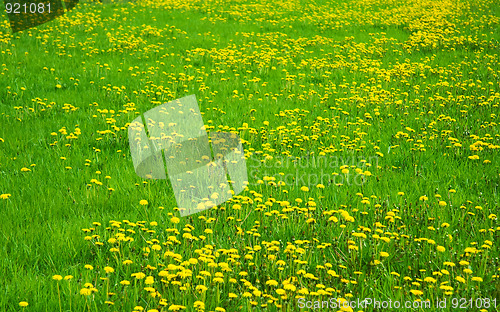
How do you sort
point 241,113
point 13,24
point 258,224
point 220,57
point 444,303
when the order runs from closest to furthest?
1. point 444,303
2. point 258,224
3. point 241,113
4. point 220,57
5. point 13,24

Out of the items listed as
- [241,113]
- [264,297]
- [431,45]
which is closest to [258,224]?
[264,297]

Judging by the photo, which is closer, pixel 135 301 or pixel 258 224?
pixel 135 301

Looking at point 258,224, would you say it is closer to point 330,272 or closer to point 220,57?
point 330,272

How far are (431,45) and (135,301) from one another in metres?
11.4

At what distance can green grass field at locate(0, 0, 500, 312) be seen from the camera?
2.81 m

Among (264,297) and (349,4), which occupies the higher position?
(349,4)

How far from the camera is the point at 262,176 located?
4691 mm

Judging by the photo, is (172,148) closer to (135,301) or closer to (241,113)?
(241,113)

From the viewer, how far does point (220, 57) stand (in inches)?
388

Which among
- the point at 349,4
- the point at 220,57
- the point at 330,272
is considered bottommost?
the point at 330,272

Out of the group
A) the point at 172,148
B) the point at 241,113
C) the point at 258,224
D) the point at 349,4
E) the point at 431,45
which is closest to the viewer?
the point at 258,224

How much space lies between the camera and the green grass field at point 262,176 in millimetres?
2809

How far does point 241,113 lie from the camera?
6.78m

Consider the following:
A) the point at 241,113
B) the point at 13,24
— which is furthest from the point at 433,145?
the point at 13,24
